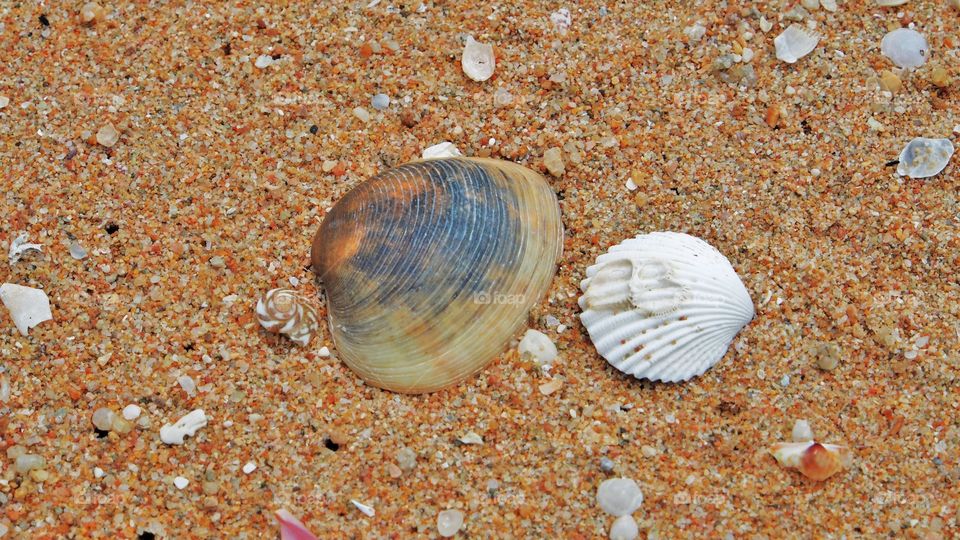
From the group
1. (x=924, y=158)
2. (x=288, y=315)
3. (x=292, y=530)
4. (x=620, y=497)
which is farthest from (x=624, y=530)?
(x=924, y=158)

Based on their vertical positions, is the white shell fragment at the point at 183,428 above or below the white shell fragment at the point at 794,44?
below

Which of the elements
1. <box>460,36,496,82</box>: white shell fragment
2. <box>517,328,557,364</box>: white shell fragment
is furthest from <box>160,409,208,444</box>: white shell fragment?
<box>460,36,496,82</box>: white shell fragment

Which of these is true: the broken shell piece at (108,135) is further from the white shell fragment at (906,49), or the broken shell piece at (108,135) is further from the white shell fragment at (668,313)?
the white shell fragment at (906,49)

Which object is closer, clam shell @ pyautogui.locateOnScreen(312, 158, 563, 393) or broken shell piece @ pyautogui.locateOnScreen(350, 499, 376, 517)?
broken shell piece @ pyautogui.locateOnScreen(350, 499, 376, 517)

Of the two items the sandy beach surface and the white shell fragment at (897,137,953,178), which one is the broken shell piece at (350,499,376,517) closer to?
the sandy beach surface

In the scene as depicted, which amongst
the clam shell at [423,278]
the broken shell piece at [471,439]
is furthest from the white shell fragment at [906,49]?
the broken shell piece at [471,439]

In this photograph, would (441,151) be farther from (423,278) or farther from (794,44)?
(794,44)
